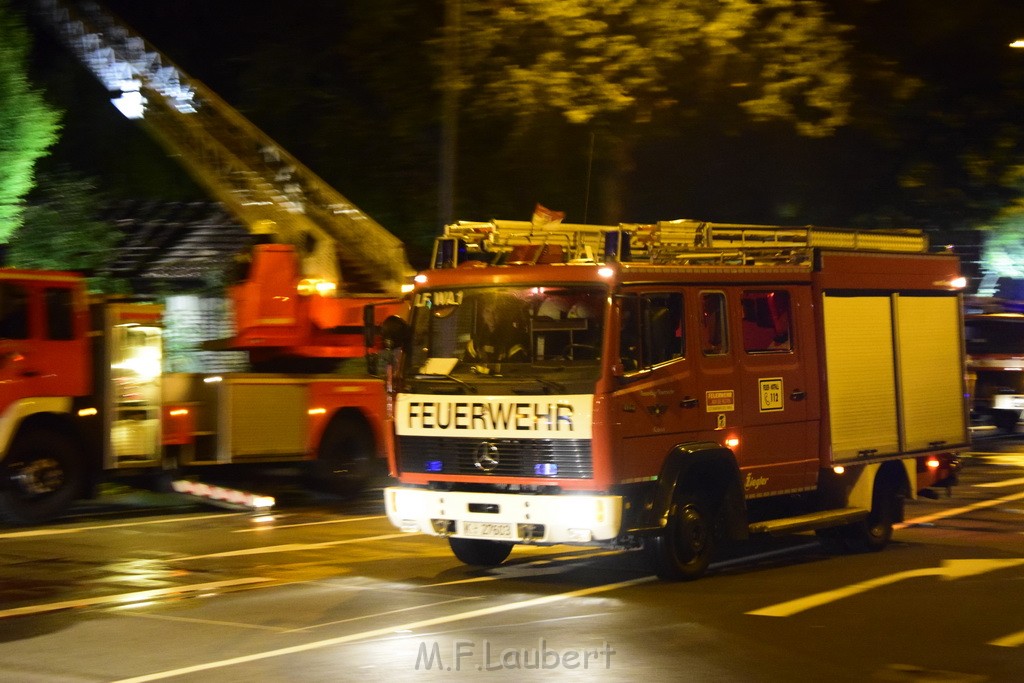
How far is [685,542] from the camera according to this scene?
1123cm

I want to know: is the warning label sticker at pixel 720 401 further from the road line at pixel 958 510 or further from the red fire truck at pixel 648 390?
the road line at pixel 958 510

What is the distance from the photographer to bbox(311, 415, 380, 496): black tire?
59.3ft

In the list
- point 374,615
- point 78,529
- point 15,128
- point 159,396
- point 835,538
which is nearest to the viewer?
point 374,615

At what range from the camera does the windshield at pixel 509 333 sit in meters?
10.7

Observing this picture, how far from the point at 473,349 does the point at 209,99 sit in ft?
67.2

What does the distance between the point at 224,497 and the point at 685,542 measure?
24.2ft

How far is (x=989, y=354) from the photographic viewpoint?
2667 cm

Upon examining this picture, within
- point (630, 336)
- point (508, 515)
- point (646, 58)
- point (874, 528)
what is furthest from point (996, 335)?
point (508, 515)

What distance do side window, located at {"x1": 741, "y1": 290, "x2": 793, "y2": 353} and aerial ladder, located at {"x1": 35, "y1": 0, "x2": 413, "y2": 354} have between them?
10.3 meters

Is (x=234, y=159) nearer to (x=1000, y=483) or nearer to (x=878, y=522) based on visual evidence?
Answer: (x=1000, y=483)

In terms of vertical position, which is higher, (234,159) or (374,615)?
(234,159)

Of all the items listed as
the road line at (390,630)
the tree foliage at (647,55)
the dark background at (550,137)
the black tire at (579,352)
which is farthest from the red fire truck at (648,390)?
the dark background at (550,137)

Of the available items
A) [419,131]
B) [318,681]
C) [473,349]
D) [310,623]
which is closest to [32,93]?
[419,131]

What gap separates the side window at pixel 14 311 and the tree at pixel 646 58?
7211 millimetres
